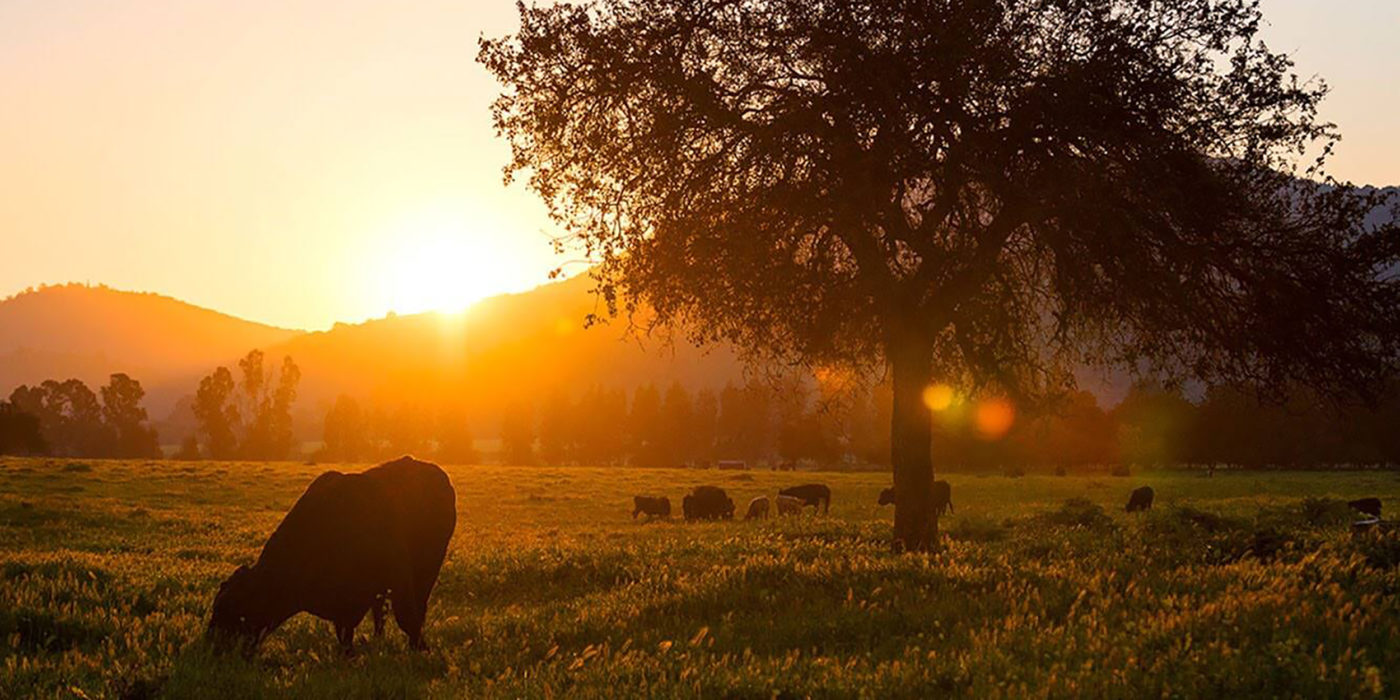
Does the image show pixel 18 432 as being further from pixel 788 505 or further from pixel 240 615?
pixel 240 615

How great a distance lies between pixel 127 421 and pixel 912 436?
531 ft

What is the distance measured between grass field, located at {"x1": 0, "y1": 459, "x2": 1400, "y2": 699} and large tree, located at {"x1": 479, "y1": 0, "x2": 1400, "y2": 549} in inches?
158

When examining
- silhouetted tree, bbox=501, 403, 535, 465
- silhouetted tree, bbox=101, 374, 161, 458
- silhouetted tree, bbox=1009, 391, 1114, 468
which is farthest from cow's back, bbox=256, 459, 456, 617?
silhouetted tree, bbox=101, 374, 161, 458

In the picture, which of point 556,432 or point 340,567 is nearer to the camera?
point 340,567

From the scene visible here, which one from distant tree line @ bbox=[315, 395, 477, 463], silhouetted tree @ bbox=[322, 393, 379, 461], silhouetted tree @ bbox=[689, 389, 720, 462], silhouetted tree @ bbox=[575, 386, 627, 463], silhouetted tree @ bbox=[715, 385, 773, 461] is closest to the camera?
silhouetted tree @ bbox=[689, 389, 720, 462]

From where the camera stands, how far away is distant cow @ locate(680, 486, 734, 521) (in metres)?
Result: 38.9

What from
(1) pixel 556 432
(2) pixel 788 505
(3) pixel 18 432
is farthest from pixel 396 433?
(2) pixel 788 505

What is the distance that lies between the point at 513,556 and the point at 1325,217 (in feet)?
56.3

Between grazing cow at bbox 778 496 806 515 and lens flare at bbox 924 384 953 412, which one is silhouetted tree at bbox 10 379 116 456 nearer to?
grazing cow at bbox 778 496 806 515

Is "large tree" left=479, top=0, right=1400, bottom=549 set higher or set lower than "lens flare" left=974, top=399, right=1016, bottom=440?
higher

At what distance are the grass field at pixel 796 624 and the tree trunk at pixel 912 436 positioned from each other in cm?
103

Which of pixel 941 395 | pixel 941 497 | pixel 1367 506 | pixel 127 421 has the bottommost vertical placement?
pixel 941 497

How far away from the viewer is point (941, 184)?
17047 mm

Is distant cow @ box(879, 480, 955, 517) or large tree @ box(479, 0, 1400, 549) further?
distant cow @ box(879, 480, 955, 517)
